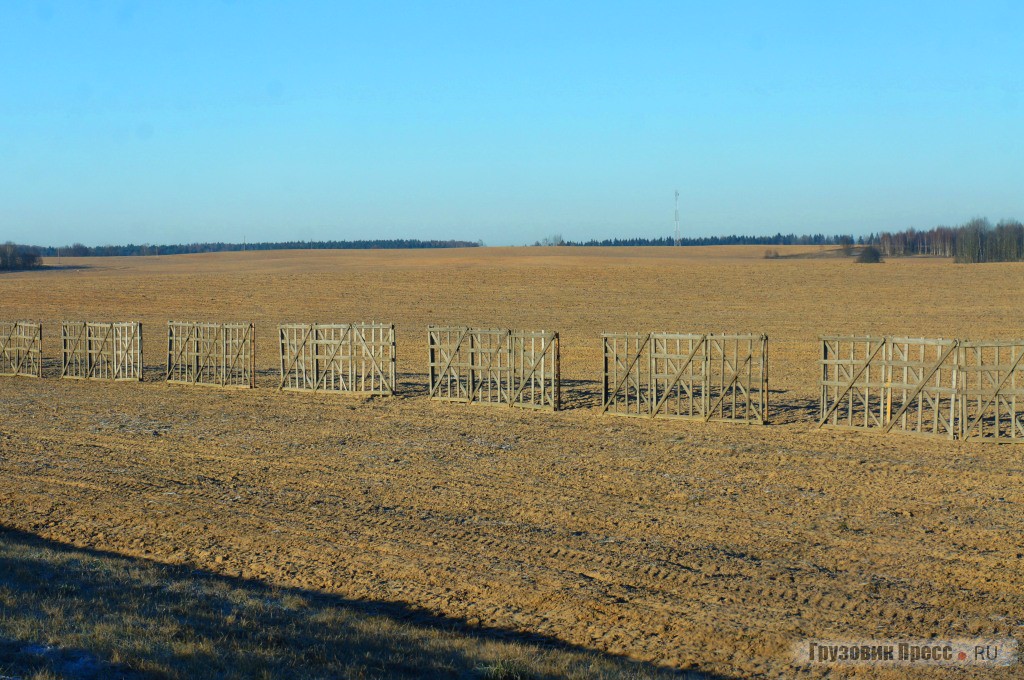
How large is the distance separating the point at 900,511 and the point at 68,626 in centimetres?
1006

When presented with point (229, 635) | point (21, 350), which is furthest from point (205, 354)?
point (229, 635)

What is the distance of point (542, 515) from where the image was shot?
41.4 ft

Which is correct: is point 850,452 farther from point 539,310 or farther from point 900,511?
point 539,310

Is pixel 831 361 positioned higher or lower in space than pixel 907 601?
higher

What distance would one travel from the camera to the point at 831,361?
19812 millimetres

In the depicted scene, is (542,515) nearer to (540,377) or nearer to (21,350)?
(540,377)

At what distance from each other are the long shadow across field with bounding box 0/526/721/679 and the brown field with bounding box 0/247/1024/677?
0.21 ft

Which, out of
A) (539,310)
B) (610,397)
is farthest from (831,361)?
(539,310)

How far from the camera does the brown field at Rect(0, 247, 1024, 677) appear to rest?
855 centimetres

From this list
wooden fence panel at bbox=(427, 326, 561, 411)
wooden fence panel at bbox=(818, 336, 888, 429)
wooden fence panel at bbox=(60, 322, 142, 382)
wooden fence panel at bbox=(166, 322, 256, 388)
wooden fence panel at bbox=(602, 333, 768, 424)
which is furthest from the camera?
wooden fence panel at bbox=(60, 322, 142, 382)

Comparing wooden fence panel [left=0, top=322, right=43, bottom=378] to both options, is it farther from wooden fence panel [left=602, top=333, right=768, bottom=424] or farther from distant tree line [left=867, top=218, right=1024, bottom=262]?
distant tree line [left=867, top=218, right=1024, bottom=262]

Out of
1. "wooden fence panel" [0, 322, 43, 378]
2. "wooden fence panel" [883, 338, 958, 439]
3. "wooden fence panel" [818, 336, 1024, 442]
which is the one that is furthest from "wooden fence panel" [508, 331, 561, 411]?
"wooden fence panel" [0, 322, 43, 378]

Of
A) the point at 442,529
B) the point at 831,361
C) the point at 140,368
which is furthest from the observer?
the point at 140,368

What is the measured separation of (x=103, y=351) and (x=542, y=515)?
2277 cm
